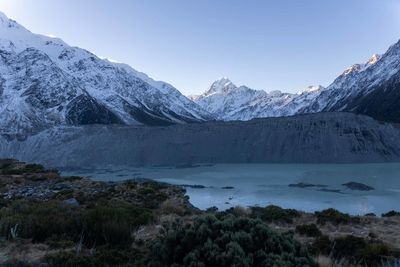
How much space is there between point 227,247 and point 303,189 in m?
39.8

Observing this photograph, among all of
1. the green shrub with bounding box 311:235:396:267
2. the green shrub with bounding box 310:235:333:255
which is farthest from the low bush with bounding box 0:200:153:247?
the green shrub with bounding box 311:235:396:267

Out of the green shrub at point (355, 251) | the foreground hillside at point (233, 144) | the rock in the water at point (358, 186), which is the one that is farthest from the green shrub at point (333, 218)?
the foreground hillside at point (233, 144)

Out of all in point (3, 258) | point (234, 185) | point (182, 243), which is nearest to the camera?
point (182, 243)

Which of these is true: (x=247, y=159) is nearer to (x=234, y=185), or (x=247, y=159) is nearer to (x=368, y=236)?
(x=234, y=185)

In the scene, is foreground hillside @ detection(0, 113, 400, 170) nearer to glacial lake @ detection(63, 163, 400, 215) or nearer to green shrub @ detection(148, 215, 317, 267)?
glacial lake @ detection(63, 163, 400, 215)

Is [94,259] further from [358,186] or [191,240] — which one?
[358,186]

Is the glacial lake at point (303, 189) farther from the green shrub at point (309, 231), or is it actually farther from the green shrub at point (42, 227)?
the green shrub at point (42, 227)

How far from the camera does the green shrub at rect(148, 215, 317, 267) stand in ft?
21.7

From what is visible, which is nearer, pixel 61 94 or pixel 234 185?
pixel 234 185

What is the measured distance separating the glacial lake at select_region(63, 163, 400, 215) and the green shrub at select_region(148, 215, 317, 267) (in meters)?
23.9

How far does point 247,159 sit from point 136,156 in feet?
67.3

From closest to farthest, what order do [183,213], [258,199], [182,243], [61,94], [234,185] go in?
1. [182,243]
2. [183,213]
3. [258,199]
4. [234,185]
5. [61,94]

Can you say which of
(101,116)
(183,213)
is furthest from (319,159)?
(101,116)

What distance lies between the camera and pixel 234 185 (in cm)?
4972
